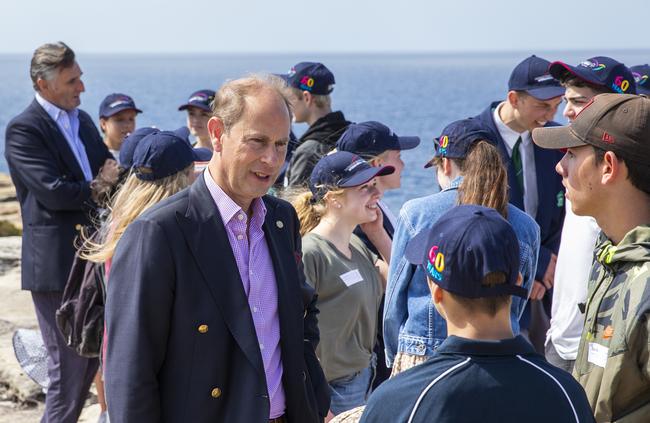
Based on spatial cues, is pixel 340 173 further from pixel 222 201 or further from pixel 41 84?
pixel 41 84

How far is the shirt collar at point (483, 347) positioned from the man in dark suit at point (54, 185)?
3.67 metres

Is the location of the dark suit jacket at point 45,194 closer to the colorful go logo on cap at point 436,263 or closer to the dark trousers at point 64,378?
the dark trousers at point 64,378

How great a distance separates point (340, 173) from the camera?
518cm

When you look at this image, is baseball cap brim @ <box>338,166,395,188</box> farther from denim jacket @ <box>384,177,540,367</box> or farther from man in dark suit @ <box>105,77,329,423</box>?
man in dark suit @ <box>105,77,329,423</box>

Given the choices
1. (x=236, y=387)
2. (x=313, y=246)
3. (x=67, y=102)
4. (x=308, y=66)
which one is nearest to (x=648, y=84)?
(x=308, y=66)

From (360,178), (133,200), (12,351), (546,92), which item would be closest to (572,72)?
(546,92)

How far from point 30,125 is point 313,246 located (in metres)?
2.33

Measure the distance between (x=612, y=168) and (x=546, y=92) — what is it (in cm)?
286

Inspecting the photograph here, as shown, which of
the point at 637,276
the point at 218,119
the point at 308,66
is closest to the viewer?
the point at 637,276

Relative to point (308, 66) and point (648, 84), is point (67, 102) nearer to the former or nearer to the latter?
point (308, 66)

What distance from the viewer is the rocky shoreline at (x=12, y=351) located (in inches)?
268

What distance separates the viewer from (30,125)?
630cm

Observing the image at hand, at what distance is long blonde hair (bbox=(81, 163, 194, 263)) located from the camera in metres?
4.44

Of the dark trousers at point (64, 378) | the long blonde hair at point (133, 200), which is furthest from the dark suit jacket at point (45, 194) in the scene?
the long blonde hair at point (133, 200)
